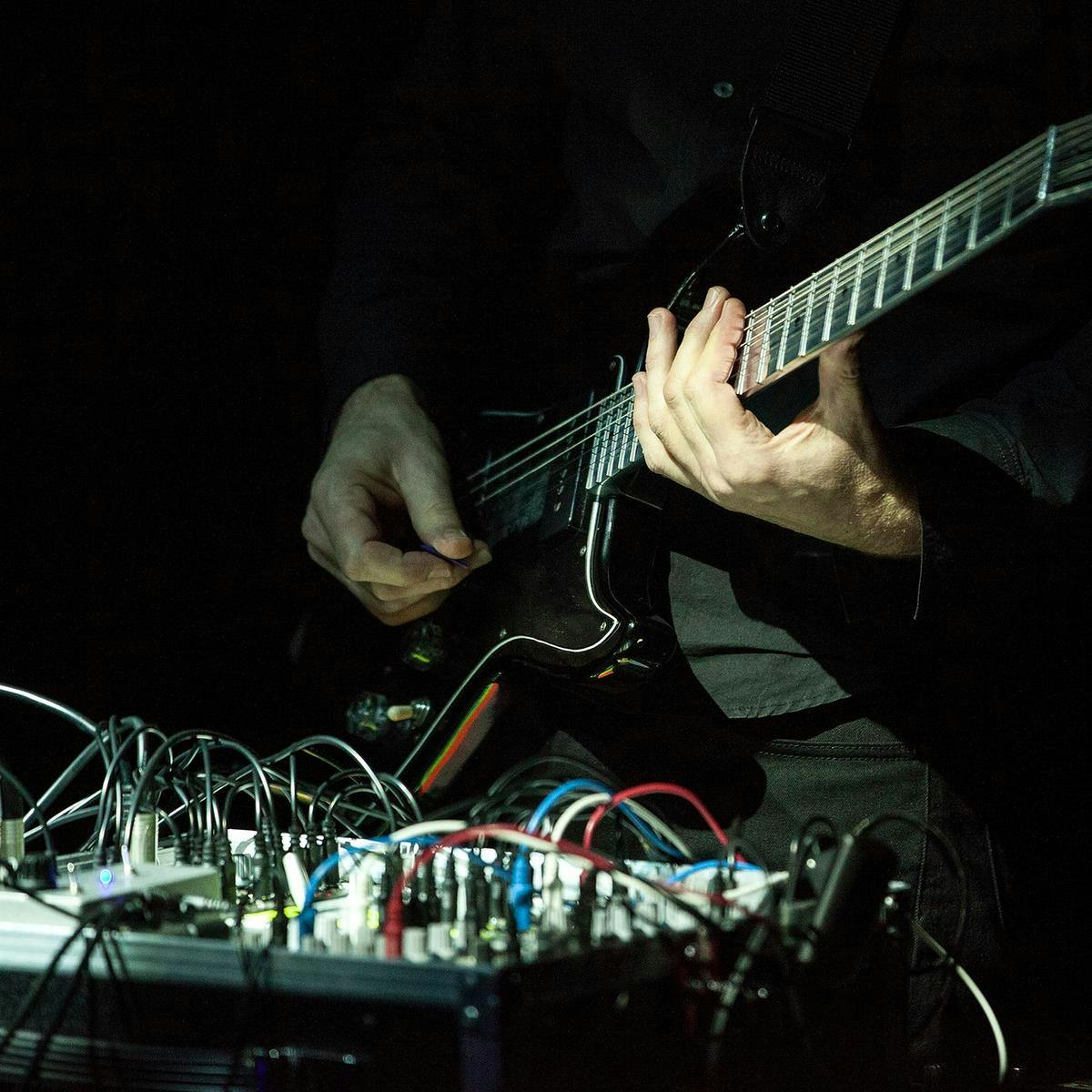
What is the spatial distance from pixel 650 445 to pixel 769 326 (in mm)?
181

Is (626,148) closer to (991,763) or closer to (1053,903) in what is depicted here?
(991,763)

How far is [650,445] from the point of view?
119cm

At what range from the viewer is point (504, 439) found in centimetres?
158

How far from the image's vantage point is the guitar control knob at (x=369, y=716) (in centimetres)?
153

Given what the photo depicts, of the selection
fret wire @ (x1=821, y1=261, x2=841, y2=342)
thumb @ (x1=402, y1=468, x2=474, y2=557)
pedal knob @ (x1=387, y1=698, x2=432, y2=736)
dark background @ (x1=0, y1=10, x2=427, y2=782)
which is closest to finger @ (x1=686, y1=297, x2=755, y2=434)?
fret wire @ (x1=821, y1=261, x2=841, y2=342)

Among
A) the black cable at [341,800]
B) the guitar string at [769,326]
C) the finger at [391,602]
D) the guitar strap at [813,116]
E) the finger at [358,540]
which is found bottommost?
the black cable at [341,800]

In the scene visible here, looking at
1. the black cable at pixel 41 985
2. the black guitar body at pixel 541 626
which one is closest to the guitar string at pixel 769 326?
the black guitar body at pixel 541 626

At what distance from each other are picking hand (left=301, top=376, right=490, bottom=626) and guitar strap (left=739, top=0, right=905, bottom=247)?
51 cm

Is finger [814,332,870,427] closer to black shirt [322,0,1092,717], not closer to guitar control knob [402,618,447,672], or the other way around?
black shirt [322,0,1092,717]

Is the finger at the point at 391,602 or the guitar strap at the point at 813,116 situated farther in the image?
the finger at the point at 391,602

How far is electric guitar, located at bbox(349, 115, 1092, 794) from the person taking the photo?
93 centimetres

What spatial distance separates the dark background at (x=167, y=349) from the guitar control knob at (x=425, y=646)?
0.26m

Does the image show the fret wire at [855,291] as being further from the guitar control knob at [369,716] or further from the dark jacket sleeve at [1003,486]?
the guitar control knob at [369,716]

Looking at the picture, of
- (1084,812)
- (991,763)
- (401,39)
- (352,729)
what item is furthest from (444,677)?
(401,39)
